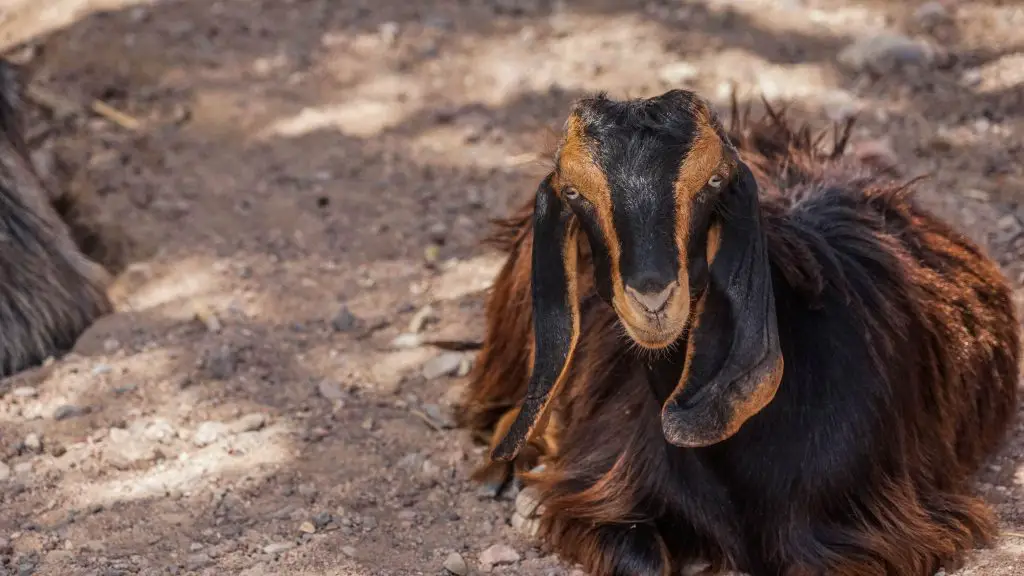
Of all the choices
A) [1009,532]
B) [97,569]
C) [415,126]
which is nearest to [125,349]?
[97,569]

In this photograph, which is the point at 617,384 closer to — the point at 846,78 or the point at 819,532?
the point at 819,532

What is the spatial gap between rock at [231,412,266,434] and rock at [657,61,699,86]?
2.67 m

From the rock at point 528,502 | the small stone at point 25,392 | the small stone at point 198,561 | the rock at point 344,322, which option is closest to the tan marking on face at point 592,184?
the rock at point 528,502

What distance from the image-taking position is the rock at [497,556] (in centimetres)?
383

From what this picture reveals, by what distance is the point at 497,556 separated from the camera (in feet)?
12.6

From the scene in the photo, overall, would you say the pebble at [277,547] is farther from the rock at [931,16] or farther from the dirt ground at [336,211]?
the rock at [931,16]

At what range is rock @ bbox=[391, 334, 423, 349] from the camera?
4.97 m

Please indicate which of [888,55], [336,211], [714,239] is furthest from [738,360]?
[888,55]

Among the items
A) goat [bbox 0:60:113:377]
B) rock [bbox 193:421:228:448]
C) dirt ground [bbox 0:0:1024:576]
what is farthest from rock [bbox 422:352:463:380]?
goat [bbox 0:60:113:377]

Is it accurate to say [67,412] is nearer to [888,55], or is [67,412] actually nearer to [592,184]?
[592,184]

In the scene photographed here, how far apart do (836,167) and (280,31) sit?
11.4 ft

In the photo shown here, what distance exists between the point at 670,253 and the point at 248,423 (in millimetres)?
1949

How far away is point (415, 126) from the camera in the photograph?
20.5 ft

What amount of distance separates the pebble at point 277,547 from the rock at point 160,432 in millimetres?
701
